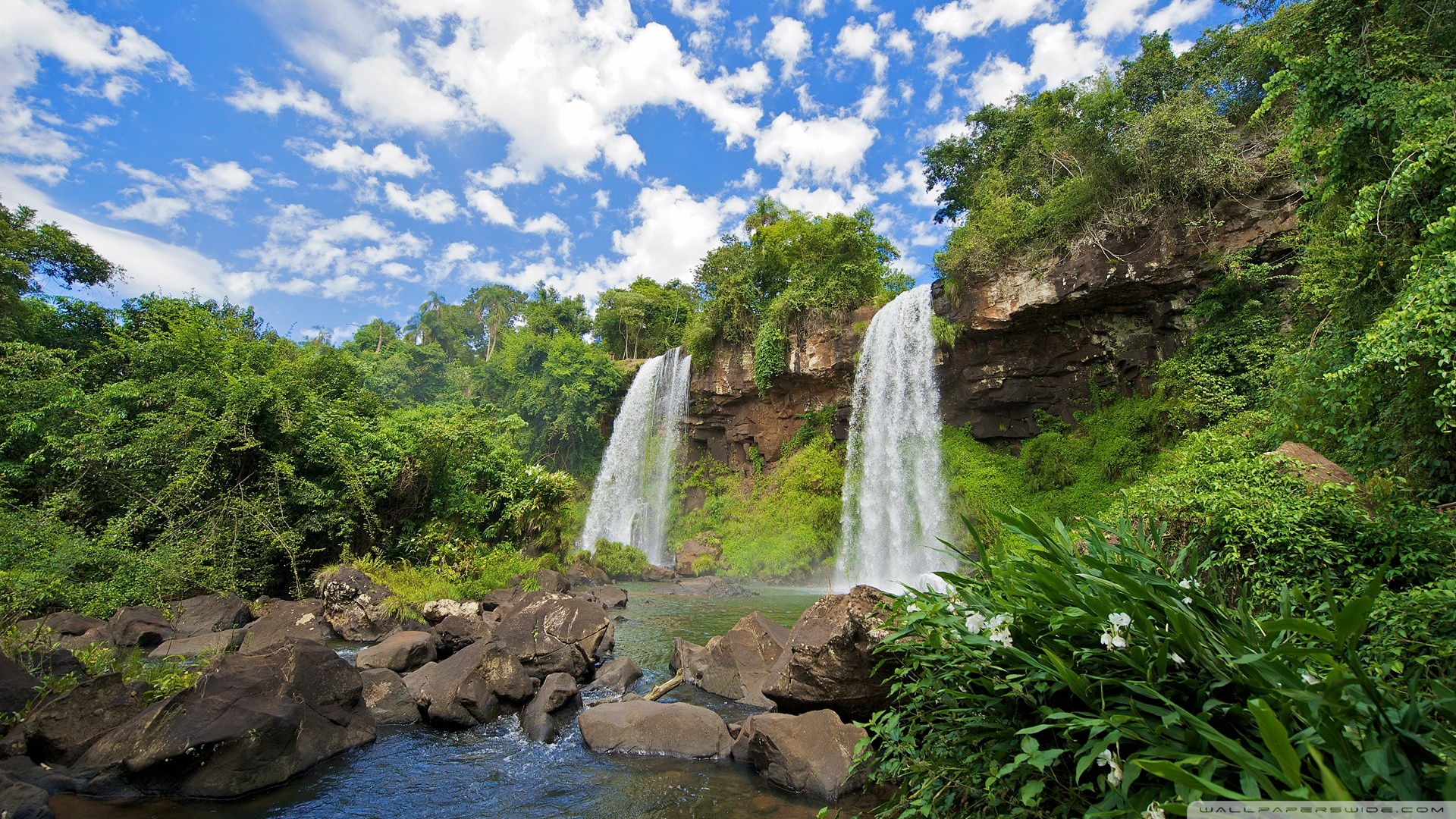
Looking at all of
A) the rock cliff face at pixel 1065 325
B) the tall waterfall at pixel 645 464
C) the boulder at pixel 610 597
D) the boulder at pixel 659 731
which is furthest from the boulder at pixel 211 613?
the rock cliff face at pixel 1065 325

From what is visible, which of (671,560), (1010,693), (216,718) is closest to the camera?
(1010,693)

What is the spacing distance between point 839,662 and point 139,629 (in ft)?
32.7

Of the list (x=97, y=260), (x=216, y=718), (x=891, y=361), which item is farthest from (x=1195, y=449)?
(x=97, y=260)

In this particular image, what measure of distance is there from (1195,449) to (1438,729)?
24.2ft

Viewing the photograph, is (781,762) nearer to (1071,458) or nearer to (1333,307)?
(1333,307)

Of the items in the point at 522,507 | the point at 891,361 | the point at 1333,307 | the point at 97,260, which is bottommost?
the point at 522,507

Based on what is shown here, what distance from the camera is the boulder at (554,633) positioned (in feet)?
24.3

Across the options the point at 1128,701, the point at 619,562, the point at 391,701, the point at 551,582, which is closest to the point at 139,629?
the point at 391,701

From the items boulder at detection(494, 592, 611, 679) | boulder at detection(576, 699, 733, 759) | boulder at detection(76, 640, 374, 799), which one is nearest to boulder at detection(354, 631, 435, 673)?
boulder at detection(494, 592, 611, 679)

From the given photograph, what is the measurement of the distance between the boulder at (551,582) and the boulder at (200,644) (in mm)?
5262

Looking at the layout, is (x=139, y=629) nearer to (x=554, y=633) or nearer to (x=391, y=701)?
(x=391, y=701)

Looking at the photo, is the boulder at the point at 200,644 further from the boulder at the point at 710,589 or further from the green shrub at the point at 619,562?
the green shrub at the point at 619,562

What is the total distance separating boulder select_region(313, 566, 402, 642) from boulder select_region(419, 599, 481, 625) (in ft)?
1.51

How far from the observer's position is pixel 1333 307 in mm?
6777
